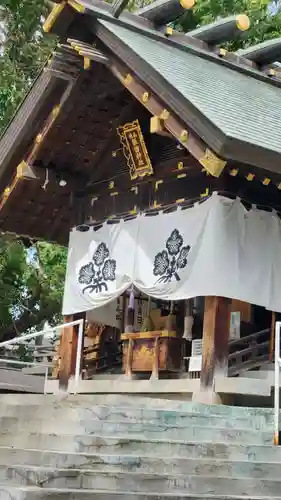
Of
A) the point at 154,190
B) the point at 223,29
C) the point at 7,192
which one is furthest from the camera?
the point at 223,29

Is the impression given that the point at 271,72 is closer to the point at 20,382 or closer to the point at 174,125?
the point at 174,125

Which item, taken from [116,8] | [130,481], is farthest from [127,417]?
[116,8]

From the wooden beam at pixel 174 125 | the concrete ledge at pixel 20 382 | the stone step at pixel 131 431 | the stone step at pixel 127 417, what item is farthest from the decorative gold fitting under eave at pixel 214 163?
the concrete ledge at pixel 20 382

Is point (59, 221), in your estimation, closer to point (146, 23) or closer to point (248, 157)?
point (146, 23)

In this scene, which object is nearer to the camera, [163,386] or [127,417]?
[127,417]

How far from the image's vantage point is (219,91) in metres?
9.06

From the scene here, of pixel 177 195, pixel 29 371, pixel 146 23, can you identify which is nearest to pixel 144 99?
pixel 177 195

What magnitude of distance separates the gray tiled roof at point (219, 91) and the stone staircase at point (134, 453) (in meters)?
2.98

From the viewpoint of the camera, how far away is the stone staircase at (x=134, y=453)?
205 inches

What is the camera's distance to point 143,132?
10344 mm

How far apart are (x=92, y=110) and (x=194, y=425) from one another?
17.9 feet

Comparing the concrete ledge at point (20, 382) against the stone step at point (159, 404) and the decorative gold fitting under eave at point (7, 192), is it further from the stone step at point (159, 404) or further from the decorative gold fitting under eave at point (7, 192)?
the stone step at point (159, 404)

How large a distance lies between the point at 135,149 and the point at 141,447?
5.54 m

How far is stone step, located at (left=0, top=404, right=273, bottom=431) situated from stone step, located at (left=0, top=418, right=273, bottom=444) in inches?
1.4
